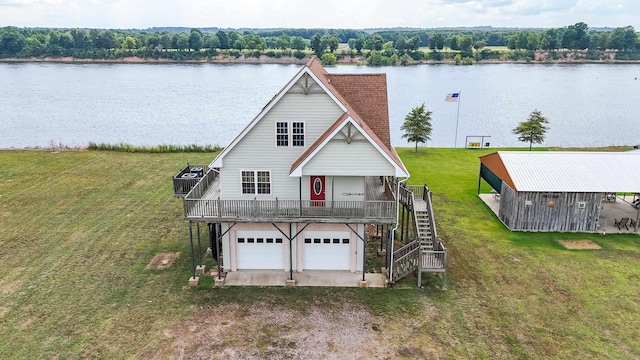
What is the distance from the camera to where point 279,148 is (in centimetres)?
2252

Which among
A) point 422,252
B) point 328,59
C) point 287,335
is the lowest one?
point 287,335

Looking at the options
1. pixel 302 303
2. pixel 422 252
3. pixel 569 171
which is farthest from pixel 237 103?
pixel 302 303

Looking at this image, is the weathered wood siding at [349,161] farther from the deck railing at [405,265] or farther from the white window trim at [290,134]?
the deck railing at [405,265]

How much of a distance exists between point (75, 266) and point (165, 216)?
7.93 meters

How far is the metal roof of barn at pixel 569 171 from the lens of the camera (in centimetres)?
2867

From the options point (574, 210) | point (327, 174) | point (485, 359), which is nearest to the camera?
point (485, 359)

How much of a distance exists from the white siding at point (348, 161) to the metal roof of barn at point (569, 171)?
40.1ft

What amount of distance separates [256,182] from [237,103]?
8011 centimetres

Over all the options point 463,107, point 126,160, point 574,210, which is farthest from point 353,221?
point 463,107

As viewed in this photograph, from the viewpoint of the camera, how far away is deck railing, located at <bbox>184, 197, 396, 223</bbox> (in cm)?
2184

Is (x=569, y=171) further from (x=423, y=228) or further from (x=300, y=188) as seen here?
(x=300, y=188)

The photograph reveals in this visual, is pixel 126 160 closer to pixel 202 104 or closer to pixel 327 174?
pixel 327 174

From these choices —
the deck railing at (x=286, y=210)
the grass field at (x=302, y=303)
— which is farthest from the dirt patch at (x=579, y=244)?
the deck railing at (x=286, y=210)

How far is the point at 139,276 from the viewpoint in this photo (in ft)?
77.2
